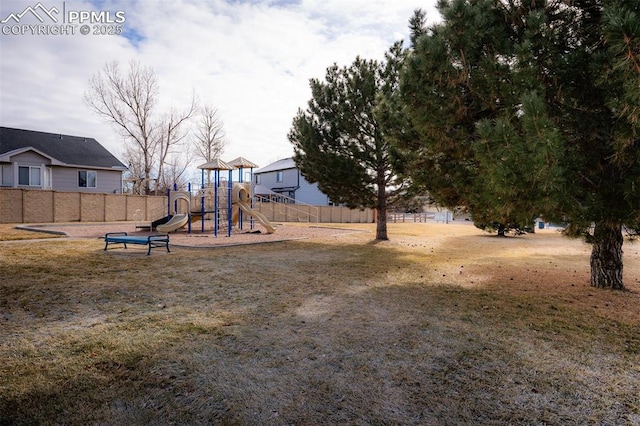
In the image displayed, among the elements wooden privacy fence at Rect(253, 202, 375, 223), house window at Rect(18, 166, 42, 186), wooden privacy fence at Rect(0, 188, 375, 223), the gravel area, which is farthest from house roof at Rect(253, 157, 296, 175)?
the gravel area

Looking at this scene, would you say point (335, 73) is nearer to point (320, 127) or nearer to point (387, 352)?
point (320, 127)

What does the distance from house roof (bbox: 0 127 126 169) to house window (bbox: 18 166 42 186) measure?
1165 millimetres

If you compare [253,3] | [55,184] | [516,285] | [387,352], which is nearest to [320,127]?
[253,3]

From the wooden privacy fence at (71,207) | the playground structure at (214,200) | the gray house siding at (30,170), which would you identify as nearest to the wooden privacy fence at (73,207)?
the wooden privacy fence at (71,207)

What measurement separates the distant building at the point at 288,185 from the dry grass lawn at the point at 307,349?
27884mm

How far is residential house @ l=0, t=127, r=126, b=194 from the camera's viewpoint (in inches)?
850

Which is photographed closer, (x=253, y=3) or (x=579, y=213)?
(x=579, y=213)

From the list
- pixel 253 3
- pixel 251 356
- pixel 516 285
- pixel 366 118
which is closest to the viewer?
pixel 251 356

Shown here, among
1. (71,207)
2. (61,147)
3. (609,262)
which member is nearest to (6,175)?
(61,147)

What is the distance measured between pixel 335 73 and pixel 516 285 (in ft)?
34.6

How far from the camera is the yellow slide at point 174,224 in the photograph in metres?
15.0

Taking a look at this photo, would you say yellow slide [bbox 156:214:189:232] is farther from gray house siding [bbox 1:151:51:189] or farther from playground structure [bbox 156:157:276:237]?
gray house siding [bbox 1:151:51:189]

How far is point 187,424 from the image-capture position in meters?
2.33

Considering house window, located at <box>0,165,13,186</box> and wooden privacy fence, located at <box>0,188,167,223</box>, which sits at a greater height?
house window, located at <box>0,165,13,186</box>
